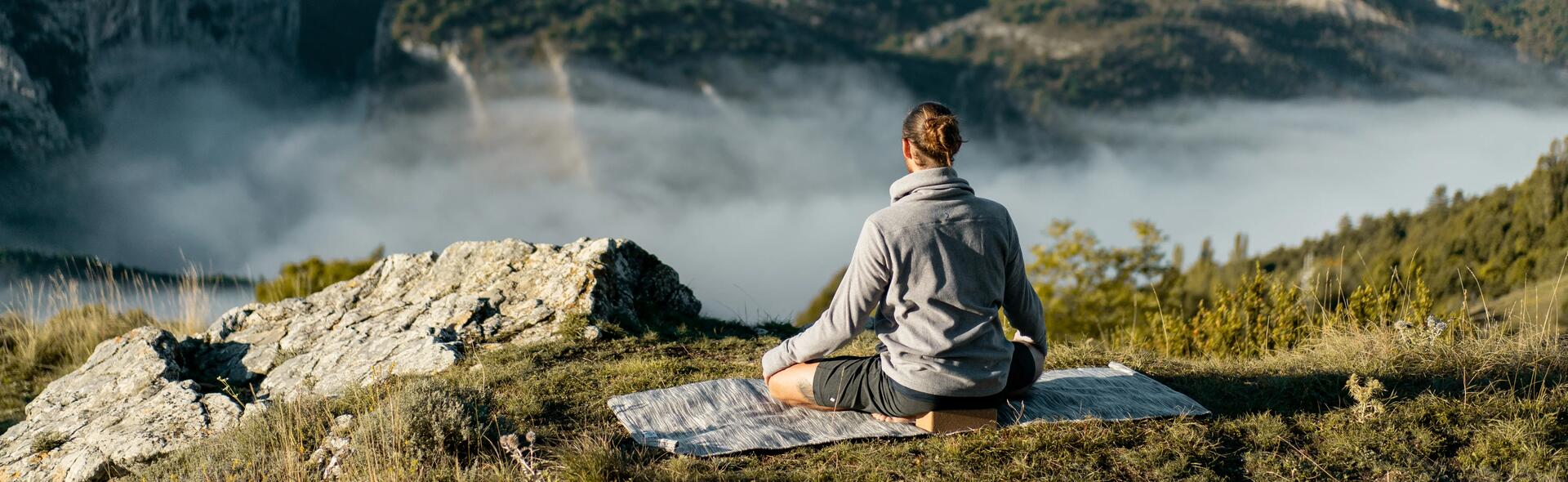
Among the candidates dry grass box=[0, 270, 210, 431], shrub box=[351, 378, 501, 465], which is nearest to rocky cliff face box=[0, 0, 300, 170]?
dry grass box=[0, 270, 210, 431]

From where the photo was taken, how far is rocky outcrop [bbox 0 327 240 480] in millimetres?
6195

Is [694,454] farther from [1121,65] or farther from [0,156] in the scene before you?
[1121,65]

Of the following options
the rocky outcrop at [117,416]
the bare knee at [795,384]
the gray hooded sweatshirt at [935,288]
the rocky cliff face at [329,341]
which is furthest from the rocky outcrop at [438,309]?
the gray hooded sweatshirt at [935,288]

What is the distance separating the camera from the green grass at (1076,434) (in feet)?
15.2

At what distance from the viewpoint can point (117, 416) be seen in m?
6.79

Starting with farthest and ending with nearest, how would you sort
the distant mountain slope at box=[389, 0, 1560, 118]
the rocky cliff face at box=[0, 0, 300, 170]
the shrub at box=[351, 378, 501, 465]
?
the distant mountain slope at box=[389, 0, 1560, 118]
the rocky cliff face at box=[0, 0, 300, 170]
the shrub at box=[351, 378, 501, 465]

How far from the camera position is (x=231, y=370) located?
7887mm

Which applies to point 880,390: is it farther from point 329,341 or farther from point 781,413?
point 329,341

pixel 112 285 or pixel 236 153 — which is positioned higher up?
pixel 112 285

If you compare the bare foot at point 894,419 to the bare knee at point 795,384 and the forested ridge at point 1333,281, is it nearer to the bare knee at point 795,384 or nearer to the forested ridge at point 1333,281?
the bare knee at point 795,384

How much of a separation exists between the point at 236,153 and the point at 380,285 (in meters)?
135

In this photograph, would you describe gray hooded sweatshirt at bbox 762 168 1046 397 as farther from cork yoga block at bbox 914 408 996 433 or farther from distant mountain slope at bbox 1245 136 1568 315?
distant mountain slope at bbox 1245 136 1568 315

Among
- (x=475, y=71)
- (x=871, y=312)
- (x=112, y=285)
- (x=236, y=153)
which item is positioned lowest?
(x=236, y=153)

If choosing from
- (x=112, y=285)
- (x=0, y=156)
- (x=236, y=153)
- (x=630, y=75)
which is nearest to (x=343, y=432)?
(x=112, y=285)
